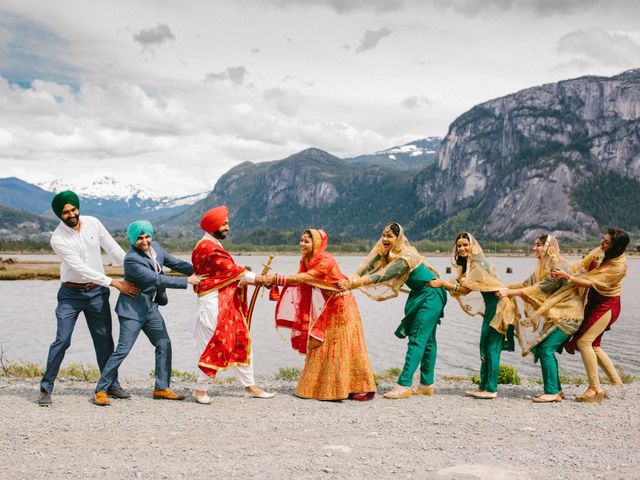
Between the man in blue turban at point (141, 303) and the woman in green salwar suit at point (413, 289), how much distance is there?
8.19ft

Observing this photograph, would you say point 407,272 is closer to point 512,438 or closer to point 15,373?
point 512,438

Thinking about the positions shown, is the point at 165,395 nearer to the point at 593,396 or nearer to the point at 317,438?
the point at 317,438

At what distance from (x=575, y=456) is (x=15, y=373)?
9202mm

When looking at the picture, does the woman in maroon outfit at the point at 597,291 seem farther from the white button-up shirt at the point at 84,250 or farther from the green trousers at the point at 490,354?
the white button-up shirt at the point at 84,250

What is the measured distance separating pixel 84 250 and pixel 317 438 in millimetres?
3771

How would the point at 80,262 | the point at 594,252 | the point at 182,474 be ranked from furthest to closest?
the point at 594,252 → the point at 80,262 → the point at 182,474

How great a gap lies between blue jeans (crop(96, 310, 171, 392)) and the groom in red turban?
1.53 feet

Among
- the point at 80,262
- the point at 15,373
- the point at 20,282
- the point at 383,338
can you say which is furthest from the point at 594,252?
the point at 20,282

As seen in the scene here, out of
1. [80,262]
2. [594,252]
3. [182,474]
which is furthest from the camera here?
[594,252]

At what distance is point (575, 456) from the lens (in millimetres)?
6121

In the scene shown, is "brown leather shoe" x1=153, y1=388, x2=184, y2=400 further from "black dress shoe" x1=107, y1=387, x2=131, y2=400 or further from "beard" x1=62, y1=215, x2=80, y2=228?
"beard" x1=62, y1=215, x2=80, y2=228

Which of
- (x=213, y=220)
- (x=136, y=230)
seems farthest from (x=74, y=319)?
(x=213, y=220)

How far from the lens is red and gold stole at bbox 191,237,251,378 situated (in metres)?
8.09

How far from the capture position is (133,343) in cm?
770
